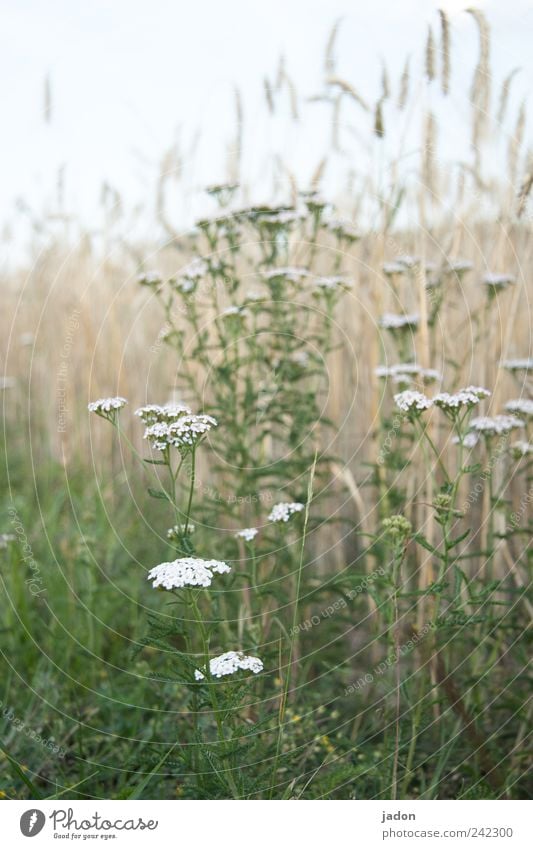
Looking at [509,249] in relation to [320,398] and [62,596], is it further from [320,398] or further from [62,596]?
[62,596]

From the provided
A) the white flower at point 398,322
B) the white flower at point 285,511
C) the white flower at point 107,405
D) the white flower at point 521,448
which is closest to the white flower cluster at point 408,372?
the white flower at point 398,322

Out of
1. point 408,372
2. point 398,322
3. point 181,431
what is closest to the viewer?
point 181,431

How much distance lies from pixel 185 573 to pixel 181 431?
327 millimetres

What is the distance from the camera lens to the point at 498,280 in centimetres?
267

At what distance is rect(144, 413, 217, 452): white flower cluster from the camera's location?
1.83 m

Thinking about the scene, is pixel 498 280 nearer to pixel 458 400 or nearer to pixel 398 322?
pixel 398 322

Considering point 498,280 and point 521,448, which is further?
point 498,280

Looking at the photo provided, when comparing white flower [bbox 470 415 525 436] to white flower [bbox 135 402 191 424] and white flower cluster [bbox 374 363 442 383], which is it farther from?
white flower [bbox 135 402 191 424]

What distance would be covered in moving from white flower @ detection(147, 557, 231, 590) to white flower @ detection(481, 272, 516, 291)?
1.51 metres

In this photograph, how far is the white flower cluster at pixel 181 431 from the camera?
Answer: 1.83 m
